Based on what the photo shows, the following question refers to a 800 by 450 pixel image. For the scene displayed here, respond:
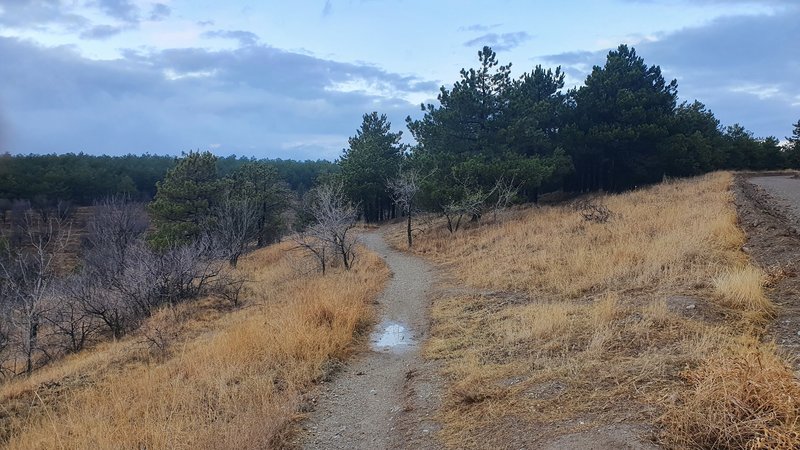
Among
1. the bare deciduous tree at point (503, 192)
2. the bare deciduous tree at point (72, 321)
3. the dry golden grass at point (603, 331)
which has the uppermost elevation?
the bare deciduous tree at point (503, 192)

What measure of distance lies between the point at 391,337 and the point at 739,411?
243 inches

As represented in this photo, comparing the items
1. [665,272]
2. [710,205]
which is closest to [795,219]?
[710,205]

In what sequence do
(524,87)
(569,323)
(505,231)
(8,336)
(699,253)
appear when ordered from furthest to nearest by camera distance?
(524,87), (505,231), (8,336), (699,253), (569,323)

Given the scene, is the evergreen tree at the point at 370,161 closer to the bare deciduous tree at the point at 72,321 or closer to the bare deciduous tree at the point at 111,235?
the bare deciduous tree at the point at 111,235

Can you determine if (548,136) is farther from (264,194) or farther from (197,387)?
(197,387)

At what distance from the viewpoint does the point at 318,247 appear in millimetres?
19656

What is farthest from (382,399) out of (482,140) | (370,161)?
(370,161)

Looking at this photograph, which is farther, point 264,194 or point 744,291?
point 264,194

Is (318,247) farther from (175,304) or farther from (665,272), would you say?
(665,272)

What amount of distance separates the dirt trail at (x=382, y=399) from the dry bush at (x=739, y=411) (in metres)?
2.18

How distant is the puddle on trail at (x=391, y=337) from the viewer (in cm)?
840

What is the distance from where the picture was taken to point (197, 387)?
6363 millimetres

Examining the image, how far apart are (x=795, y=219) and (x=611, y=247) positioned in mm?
4670

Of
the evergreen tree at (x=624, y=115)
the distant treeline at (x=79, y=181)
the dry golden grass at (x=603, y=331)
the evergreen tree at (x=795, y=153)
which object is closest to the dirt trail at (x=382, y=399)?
the dry golden grass at (x=603, y=331)
